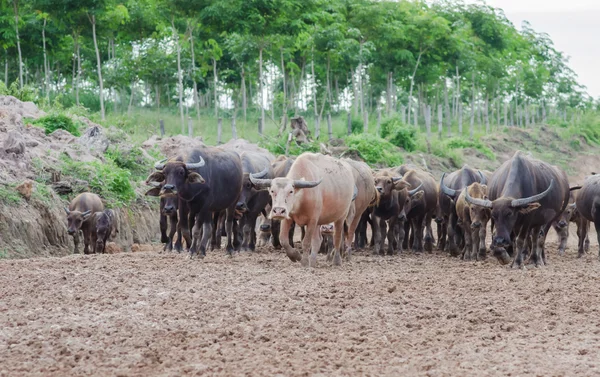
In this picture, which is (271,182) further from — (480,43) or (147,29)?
(480,43)

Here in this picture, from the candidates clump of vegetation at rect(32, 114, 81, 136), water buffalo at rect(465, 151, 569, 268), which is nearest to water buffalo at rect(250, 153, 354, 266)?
water buffalo at rect(465, 151, 569, 268)

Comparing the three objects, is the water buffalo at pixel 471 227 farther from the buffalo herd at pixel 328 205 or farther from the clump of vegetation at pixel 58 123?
the clump of vegetation at pixel 58 123

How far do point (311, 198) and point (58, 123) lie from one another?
41.6 feet

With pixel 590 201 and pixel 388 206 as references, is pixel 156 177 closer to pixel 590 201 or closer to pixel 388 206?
pixel 388 206

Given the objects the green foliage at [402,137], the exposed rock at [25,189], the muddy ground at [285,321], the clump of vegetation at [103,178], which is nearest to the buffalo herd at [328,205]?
the exposed rock at [25,189]

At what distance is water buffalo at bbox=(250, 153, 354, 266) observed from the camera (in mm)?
12445

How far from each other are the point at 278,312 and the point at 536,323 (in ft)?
9.04

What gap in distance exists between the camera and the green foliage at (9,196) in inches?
632

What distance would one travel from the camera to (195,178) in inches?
551

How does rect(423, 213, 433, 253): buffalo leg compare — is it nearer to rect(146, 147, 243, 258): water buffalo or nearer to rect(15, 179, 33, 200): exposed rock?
rect(146, 147, 243, 258): water buffalo

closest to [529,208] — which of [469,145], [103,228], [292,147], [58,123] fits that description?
[103,228]

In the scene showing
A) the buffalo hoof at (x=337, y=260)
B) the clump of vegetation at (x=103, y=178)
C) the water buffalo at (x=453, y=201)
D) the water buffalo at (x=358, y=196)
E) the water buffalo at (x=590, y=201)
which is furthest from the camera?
the clump of vegetation at (x=103, y=178)

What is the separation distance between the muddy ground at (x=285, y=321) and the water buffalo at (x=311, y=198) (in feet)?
2.01

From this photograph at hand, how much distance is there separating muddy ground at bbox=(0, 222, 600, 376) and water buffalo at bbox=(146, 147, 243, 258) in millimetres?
1543
